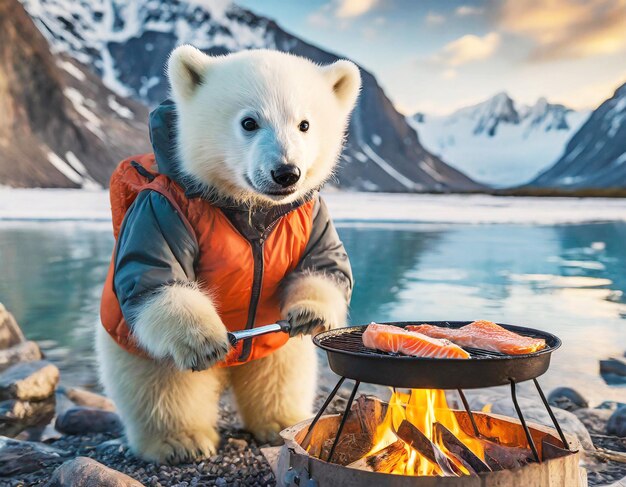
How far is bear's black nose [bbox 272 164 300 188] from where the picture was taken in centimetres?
228

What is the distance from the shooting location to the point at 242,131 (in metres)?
2.46

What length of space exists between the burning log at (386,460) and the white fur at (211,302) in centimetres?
56

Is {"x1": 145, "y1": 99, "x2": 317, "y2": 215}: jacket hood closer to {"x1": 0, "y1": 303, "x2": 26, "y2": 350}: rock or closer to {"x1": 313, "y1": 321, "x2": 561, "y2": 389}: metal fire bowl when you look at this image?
{"x1": 313, "y1": 321, "x2": 561, "y2": 389}: metal fire bowl

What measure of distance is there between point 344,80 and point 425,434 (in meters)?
1.41

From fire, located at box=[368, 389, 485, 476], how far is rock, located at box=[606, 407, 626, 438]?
5.21 feet

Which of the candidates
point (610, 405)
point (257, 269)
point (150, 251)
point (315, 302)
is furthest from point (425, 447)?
point (610, 405)

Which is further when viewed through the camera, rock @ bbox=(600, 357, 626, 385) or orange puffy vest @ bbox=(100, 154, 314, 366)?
rock @ bbox=(600, 357, 626, 385)

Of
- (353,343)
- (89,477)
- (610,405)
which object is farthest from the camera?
(610,405)

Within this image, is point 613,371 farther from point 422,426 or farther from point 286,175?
point 286,175

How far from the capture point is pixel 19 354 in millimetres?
5109

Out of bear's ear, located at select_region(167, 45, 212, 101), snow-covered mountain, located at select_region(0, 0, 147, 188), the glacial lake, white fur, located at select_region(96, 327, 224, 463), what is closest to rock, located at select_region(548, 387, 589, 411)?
the glacial lake

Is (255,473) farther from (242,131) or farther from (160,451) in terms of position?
(242,131)

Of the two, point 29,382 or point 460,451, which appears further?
point 29,382

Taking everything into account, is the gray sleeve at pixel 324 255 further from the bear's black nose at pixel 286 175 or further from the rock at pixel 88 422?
the rock at pixel 88 422
